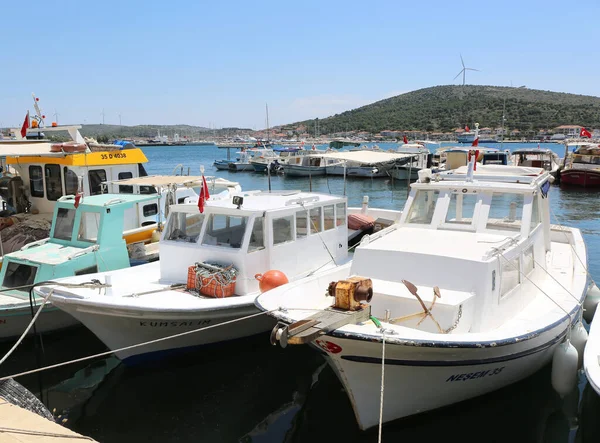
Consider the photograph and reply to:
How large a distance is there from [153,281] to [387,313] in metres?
4.66

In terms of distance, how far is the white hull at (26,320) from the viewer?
9234 millimetres

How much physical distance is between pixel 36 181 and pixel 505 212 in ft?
39.9

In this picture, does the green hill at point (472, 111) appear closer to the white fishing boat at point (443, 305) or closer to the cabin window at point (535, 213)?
the cabin window at point (535, 213)

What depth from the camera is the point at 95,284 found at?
8.47 meters

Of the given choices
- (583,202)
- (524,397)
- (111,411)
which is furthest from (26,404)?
(583,202)

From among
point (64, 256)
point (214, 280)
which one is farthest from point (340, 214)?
point (64, 256)

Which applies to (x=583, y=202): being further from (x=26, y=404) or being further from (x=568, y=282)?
(x=26, y=404)

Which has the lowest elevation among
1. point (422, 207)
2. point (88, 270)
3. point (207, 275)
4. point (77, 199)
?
point (88, 270)

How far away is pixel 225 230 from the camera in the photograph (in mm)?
9328

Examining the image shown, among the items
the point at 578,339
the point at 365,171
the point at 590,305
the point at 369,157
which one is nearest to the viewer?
the point at 578,339

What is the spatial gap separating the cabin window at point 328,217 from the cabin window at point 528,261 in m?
3.90

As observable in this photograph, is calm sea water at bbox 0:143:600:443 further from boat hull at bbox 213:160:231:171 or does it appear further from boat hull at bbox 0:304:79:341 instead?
boat hull at bbox 213:160:231:171

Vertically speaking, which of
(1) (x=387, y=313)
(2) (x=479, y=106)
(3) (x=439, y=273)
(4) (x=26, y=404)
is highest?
(2) (x=479, y=106)

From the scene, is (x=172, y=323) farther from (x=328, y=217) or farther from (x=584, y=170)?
(x=584, y=170)
